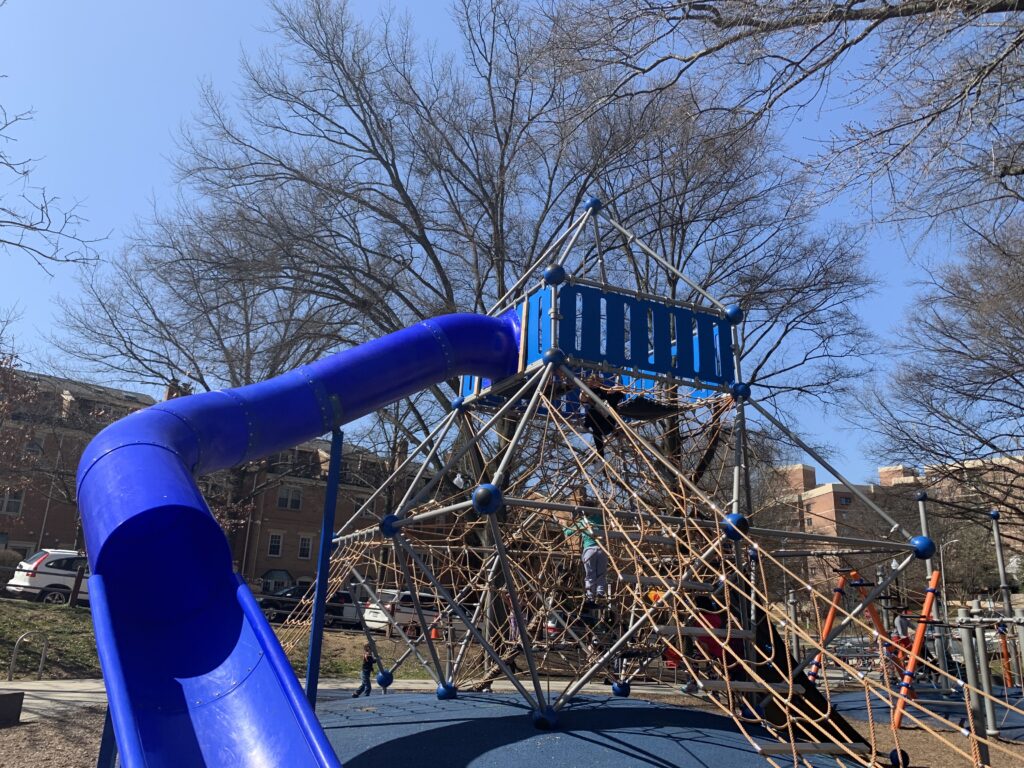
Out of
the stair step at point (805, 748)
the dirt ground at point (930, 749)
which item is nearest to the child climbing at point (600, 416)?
the stair step at point (805, 748)

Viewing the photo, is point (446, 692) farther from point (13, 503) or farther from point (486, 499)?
point (13, 503)

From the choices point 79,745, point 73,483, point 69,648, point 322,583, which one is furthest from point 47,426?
point 322,583

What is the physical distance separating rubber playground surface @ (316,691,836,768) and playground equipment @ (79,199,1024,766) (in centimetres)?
29

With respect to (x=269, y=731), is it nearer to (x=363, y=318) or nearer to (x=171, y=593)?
(x=171, y=593)

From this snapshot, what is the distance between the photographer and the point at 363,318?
55.9 feet

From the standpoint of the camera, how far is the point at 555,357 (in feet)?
25.4

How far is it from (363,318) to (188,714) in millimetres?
13049

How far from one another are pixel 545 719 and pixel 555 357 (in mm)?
3132

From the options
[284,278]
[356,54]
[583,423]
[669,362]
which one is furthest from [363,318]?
[669,362]

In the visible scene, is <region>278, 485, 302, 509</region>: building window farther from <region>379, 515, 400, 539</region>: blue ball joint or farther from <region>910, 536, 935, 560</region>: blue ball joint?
<region>910, 536, 935, 560</region>: blue ball joint

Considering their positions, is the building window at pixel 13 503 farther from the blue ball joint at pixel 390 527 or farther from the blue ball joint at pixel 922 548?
the blue ball joint at pixel 922 548

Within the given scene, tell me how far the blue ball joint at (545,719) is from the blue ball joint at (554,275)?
3.81m

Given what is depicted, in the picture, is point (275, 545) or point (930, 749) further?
point (275, 545)

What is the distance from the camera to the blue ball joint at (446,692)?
8.89 m
